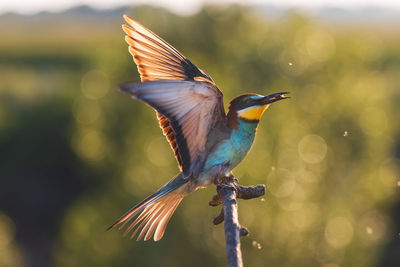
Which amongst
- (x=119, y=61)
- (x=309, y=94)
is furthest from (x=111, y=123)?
(x=309, y=94)

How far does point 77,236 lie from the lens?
11.5 meters

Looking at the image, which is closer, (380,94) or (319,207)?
(319,207)

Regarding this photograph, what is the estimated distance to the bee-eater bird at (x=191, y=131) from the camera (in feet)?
8.00

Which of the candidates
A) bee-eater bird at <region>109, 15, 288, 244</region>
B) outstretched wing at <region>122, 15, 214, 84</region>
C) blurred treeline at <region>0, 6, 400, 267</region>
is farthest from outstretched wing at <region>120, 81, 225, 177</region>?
blurred treeline at <region>0, 6, 400, 267</region>

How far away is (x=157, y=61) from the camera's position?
272 centimetres

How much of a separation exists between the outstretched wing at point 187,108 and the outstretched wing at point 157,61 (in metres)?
0.14

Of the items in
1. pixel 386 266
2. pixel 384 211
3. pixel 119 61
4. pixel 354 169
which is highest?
pixel 119 61

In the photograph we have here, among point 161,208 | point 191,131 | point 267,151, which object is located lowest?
point 267,151

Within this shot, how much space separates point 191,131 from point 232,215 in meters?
0.64

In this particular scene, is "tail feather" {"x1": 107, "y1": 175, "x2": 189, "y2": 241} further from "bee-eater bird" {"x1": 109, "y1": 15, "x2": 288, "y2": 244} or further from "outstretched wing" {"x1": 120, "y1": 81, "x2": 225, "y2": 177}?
"outstretched wing" {"x1": 120, "y1": 81, "x2": 225, "y2": 177}

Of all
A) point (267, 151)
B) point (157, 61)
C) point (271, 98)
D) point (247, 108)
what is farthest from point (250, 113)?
point (267, 151)

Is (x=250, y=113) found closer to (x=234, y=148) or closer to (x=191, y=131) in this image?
(x=234, y=148)

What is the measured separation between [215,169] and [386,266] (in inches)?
626

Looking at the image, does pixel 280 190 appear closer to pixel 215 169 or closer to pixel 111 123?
pixel 111 123
